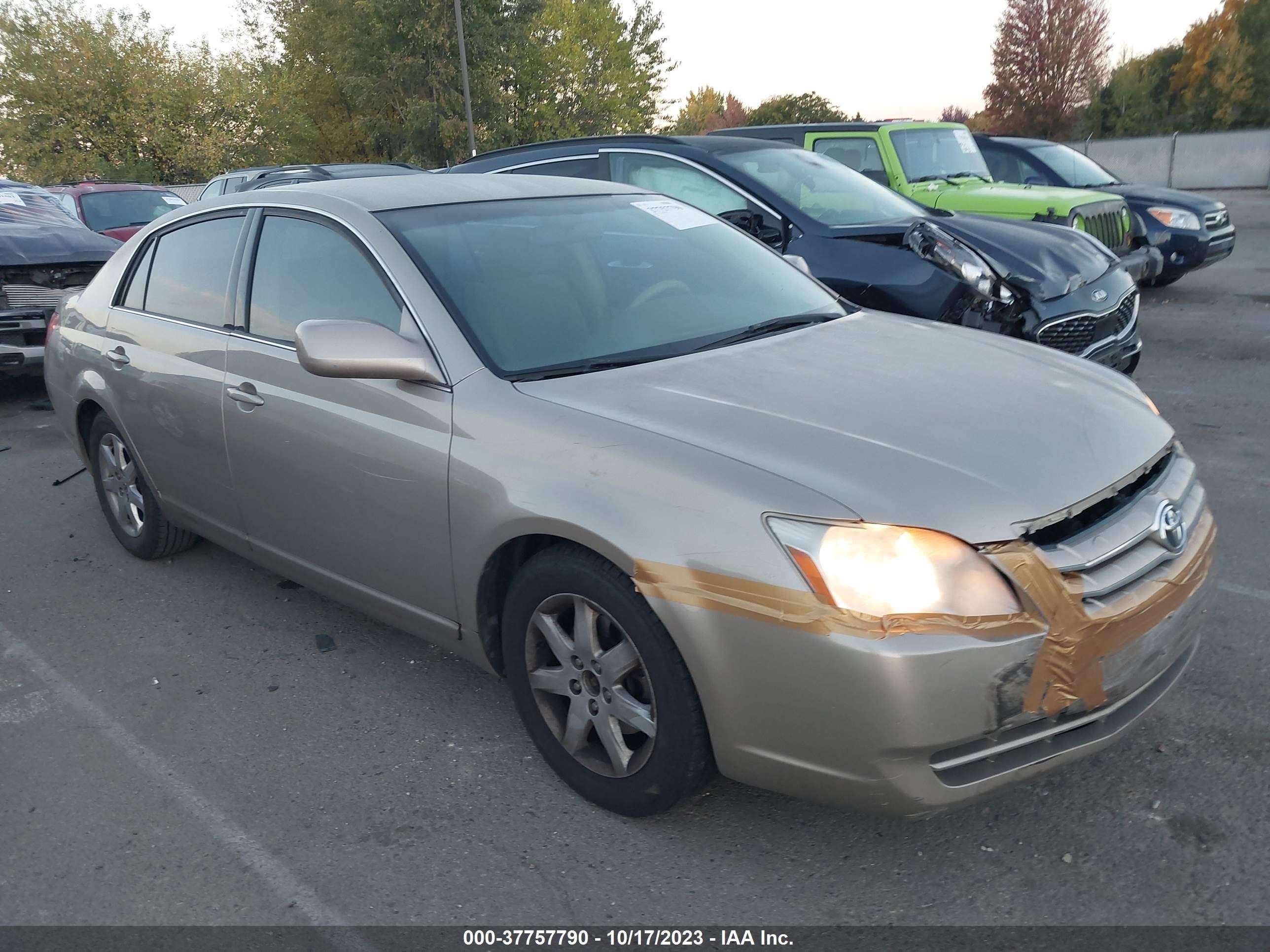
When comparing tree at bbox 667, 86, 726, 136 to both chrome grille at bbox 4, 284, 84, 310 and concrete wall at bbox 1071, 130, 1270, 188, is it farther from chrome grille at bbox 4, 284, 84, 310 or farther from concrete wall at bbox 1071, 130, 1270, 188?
chrome grille at bbox 4, 284, 84, 310

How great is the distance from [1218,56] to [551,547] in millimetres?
45287

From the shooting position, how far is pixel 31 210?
9367mm

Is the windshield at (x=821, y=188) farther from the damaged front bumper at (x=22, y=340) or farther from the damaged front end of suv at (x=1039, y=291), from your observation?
the damaged front bumper at (x=22, y=340)

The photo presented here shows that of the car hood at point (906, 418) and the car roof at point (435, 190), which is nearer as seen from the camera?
the car hood at point (906, 418)

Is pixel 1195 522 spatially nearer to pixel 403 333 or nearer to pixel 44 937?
pixel 403 333

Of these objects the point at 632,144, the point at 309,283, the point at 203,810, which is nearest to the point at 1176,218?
the point at 632,144

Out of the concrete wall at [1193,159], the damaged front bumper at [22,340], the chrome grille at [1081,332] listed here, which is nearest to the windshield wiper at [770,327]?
the chrome grille at [1081,332]

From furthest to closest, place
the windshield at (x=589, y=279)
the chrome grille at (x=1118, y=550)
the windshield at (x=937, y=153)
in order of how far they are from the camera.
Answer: the windshield at (x=937, y=153)
the windshield at (x=589, y=279)
the chrome grille at (x=1118, y=550)

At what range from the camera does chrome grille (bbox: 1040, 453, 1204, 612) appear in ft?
7.76

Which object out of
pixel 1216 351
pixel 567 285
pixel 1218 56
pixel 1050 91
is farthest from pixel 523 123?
pixel 567 285

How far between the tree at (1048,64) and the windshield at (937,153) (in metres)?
39.2

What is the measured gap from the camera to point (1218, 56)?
3912 centimetres

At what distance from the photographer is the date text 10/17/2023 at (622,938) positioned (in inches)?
94.3

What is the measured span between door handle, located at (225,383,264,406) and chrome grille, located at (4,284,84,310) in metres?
5.08
